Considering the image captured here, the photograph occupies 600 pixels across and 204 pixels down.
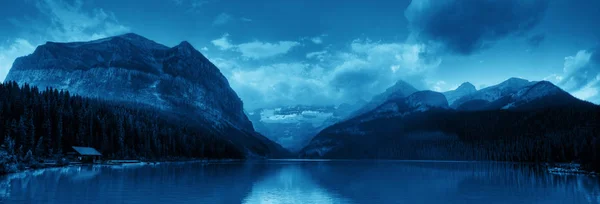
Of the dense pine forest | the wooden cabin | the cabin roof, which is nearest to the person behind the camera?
the dense pine forest

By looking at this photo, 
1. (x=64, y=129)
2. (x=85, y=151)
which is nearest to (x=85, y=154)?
(x=85, y=151)

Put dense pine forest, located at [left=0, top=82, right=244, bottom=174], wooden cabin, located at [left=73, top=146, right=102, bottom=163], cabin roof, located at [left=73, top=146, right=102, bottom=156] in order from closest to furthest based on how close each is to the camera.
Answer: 1. dense pine forest, located at [left=0, top=82, right=244, bottom=174]
2. cabin roof, located at [left=73, top=146, right=102, bottom=156]
3. wooden cabin, located at [left=73, top=146, right=102, bottom=163]

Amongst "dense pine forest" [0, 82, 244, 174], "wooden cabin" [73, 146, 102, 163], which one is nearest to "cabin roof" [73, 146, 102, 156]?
"wooden cabin" [73, 146, 102, 163]

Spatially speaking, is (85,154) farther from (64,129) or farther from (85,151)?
(64,129)

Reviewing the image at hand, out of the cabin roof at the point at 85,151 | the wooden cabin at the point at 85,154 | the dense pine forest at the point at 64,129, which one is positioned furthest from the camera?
the wooden cabin at the point at 85,154

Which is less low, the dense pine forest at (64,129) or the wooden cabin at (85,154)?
the dense pine forest at (64,129)

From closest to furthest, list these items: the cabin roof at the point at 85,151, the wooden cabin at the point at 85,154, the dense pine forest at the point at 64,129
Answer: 1. the dense pine forest at the point at 64,129
2. the cabin roof at the point at 85,151
3. the wooden cabin at the point at 85,154

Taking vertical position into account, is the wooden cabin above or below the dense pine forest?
below

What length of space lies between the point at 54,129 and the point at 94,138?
1596 cm

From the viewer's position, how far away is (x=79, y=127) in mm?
139750

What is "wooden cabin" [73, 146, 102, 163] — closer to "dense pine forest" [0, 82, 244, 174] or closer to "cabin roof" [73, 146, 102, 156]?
"cabin roof" [73, 146, 102, 156]

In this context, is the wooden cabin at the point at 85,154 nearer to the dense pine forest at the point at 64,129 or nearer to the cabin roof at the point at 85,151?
the cabin roof at the point at 85,151

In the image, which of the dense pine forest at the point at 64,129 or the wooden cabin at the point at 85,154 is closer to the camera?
the dense pine forest at the point at 64,129

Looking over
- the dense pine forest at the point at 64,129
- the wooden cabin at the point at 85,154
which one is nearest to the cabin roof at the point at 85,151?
the wooden cabin at the point at 85,154
